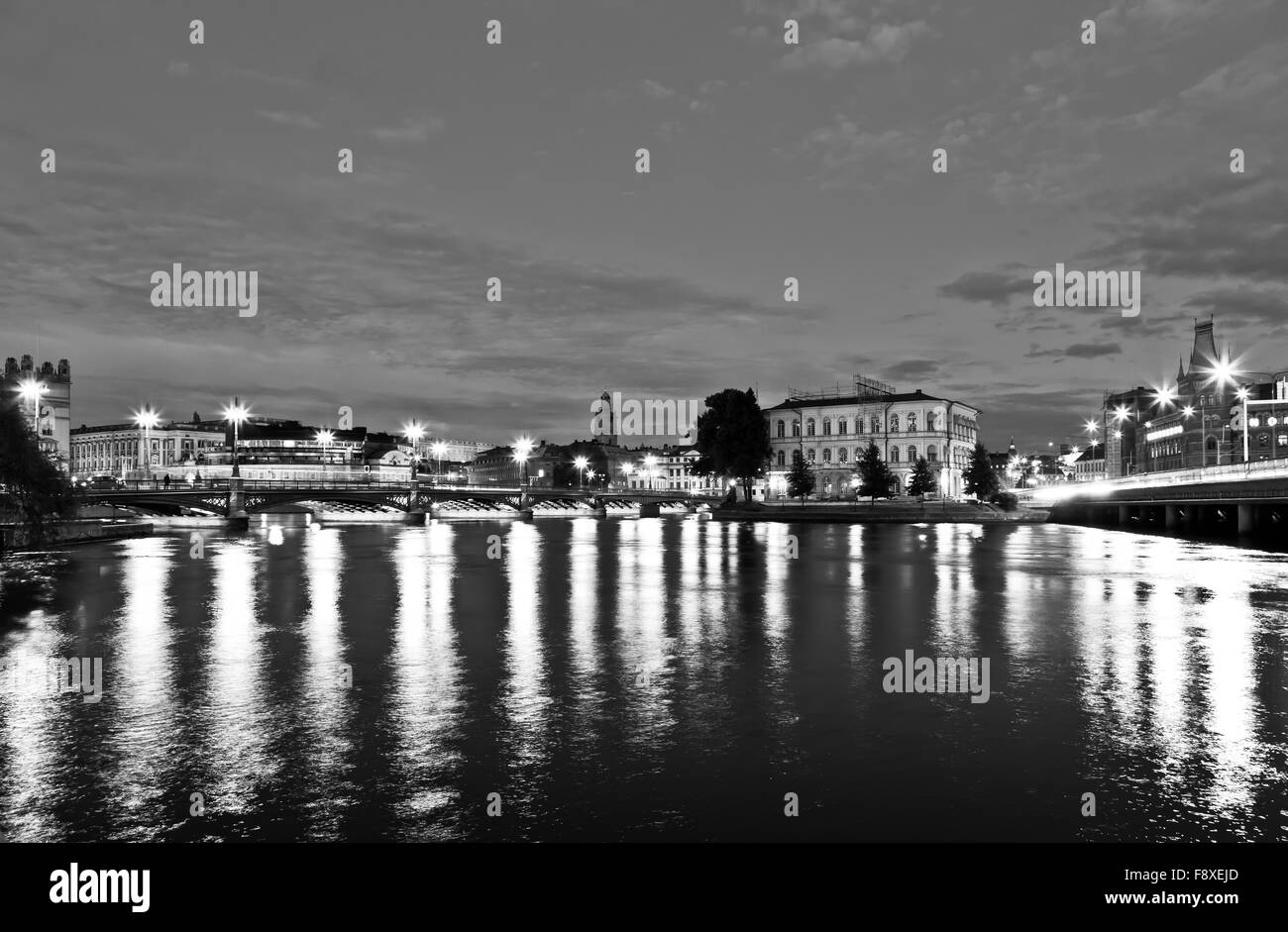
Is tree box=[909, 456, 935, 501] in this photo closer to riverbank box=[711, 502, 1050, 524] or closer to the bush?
riverbank box=[711, 502, 1050, 524]

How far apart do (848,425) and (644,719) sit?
5506 inches

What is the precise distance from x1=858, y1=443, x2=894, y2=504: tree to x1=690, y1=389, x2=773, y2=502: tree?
13699 millimetres

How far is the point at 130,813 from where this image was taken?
31.8 feet

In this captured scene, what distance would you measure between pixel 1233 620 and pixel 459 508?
143910mm

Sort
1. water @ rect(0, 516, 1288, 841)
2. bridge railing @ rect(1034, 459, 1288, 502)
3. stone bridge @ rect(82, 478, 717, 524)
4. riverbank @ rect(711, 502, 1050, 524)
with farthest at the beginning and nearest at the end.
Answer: riverbank @ rect(711, 502, 1050, 524)
stone bridge @ rect(82, 478, 717, 524)
bridge railing @ rect(1034, 459, 1288, 502)
water @ rect(0, 516, 1288, 841)

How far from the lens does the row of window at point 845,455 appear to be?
14162 cm

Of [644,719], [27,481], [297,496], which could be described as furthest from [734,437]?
[644,719]

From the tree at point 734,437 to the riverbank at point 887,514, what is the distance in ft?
17.8

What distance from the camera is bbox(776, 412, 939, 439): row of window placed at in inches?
5655

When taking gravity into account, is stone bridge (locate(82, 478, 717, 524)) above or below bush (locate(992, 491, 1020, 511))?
above

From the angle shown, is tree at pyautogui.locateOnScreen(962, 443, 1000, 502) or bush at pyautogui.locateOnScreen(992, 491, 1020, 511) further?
tree at pyautogui.locateOnScreen(962, 443, 1000, 502)

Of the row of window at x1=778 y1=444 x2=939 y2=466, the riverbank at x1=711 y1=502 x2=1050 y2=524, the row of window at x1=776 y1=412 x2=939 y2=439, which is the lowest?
the riverbank at x1=711 y1=502 x2=1050 y2=524

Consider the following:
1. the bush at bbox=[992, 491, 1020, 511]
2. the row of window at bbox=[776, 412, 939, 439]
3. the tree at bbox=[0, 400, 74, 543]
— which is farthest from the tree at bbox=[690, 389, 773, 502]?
the tree at bbox=[0, 400, 74, 543]

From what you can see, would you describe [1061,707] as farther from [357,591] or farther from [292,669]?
[357,591]
